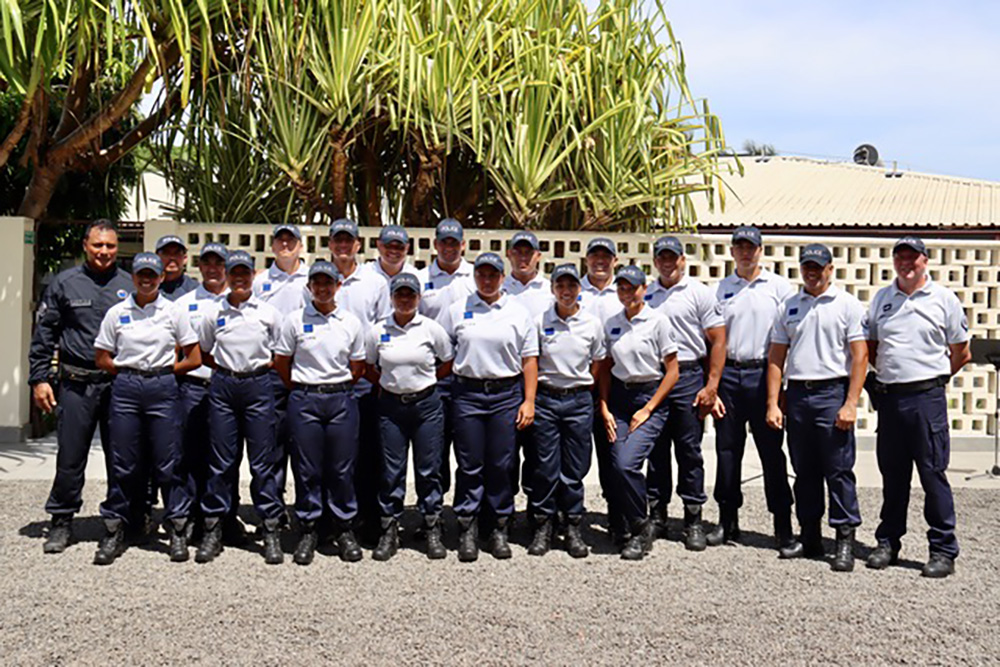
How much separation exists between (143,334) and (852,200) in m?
16.3

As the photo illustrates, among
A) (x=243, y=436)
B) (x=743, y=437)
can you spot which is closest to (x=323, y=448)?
(x=243, y=436)

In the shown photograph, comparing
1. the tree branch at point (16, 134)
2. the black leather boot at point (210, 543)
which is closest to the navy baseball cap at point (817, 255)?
the black leather boot at point (210, 543)

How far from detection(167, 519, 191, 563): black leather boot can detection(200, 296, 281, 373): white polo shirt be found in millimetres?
929

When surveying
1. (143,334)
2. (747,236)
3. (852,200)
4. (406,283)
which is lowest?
(143,334)

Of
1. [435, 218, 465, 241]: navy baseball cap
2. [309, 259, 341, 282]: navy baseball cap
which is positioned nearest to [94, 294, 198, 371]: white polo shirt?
[309, 259, 341, 282]: navy baseball cap

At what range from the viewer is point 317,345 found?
18.4ft

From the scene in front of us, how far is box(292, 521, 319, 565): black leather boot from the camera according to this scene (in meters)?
5.62

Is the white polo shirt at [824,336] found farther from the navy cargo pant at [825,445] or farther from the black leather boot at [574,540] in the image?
the black leather boot at [574,540]

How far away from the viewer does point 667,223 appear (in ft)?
32.8

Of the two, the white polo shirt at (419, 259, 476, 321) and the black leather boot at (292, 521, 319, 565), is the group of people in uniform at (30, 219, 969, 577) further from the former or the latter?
the white polo shirt at (419, 259, 476, 321)

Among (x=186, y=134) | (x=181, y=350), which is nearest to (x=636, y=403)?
(x=181, y=350)

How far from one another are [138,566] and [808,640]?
11.4 feet

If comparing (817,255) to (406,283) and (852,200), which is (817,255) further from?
(852,200)

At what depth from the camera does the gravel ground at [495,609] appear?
4227mm
